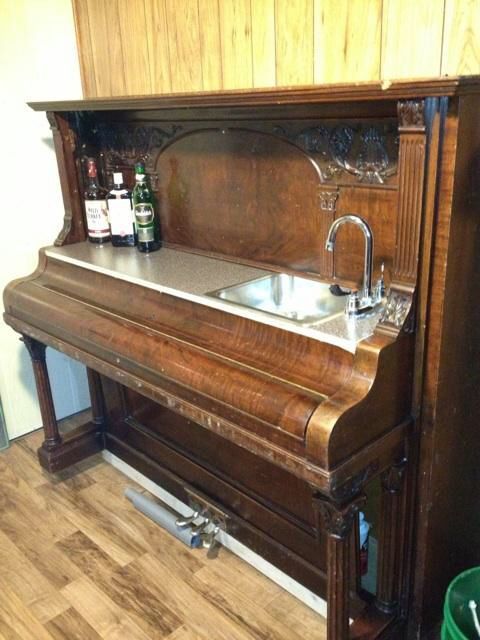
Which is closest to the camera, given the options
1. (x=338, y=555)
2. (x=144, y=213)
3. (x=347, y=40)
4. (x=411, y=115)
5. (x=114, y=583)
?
(x=411, y=115)

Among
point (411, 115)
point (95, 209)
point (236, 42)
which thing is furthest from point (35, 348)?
point (411, 115)

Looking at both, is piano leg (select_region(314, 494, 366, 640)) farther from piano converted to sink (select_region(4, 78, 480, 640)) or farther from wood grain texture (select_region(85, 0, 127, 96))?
wood grain texture (select_region(85, 0, 127, 96))

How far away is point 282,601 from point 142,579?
434 millimetres

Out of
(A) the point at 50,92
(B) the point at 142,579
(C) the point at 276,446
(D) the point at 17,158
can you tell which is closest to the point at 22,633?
(B) the point at 142,579

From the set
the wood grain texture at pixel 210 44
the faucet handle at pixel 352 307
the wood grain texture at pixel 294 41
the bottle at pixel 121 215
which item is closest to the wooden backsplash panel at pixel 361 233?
the faucet handle at pixel 352 307

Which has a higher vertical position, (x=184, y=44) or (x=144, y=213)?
(x=184, y=44)

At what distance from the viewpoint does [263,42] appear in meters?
1.70

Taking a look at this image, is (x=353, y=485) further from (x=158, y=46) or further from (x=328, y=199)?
(x=158, y=46)

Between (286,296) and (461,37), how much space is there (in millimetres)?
761

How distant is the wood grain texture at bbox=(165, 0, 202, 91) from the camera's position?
189 centimetres

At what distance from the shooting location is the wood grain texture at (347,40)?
4.69 ft

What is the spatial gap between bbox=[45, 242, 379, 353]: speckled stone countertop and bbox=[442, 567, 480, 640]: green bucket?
0.66m

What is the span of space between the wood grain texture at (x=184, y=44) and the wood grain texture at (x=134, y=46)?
0.46ft

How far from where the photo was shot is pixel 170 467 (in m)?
2.14
